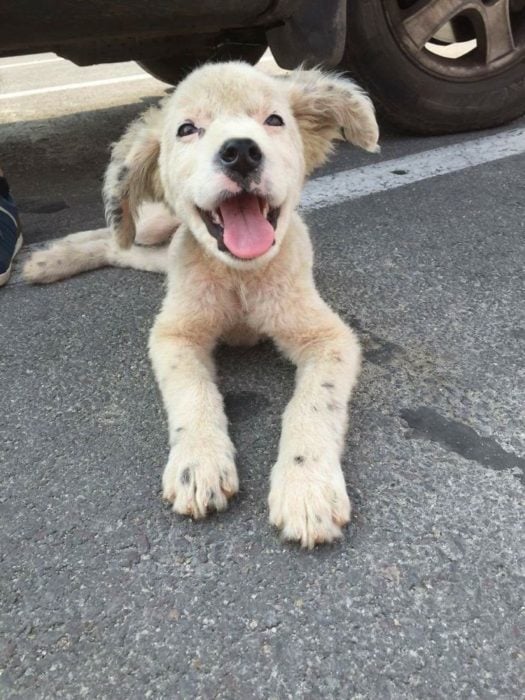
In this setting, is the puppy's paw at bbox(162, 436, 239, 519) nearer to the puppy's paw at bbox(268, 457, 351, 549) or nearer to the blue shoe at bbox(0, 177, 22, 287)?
the puppy's paw at bbox(268, 457, 351, 549)

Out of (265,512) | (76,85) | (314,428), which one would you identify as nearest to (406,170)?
(314,428)

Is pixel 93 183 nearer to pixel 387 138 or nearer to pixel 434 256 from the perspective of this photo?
pixel 387 138

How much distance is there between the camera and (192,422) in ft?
6.30

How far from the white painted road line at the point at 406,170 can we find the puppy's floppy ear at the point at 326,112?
1053mm

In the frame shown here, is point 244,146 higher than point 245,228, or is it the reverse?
point 244,146

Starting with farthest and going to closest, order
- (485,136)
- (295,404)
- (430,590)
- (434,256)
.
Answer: (485,136), (434,256), (295,404), (430,590)

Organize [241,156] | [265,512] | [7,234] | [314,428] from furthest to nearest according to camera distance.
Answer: [7,234] → [241,156] → [314,428] → [265,512]

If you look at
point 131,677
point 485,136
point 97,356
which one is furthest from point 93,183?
point 131,677

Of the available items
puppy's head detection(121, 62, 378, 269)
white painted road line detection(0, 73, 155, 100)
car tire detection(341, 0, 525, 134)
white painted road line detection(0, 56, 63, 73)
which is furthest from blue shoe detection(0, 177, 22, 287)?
white painted road line detection(0, 56, 63, 73)

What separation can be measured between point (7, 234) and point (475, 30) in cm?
346

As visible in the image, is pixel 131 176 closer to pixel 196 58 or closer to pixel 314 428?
pixel 314 428

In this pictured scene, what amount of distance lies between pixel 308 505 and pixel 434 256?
184 cm

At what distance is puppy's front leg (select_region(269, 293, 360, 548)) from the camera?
1607 mm

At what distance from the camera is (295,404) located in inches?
78.7
